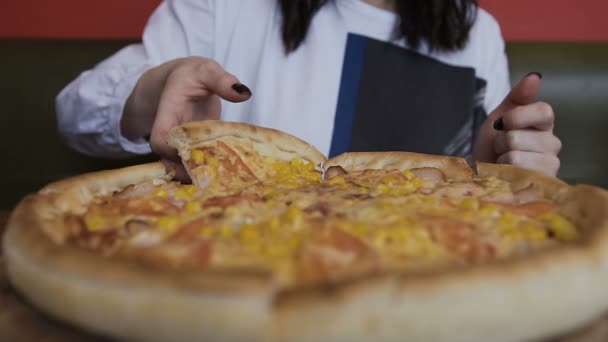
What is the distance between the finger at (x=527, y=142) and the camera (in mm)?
1591

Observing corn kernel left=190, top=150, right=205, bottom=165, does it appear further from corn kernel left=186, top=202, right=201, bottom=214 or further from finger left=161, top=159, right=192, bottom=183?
corn kernel left=186, top=202, right=201, bottom=214

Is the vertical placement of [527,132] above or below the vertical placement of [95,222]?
above

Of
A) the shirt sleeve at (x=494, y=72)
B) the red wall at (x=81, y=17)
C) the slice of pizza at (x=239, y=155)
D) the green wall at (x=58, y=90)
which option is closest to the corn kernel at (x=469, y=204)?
the slice of pizza at (x=239, y=155)

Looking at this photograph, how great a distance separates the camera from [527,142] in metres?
1.60

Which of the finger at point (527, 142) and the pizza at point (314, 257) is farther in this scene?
the finger at point (527, 142)

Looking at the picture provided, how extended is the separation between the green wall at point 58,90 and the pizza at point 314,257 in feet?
5.99

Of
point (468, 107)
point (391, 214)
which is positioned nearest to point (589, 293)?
point (391, 214)

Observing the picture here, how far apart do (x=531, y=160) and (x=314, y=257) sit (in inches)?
40.0

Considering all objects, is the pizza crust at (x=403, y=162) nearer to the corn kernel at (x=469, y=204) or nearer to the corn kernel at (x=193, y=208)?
the corn kernel at (x=469, y=204)

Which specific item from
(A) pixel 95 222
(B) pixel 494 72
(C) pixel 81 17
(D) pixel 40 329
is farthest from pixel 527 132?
(C) pixel 81 17

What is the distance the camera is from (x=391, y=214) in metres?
0.97

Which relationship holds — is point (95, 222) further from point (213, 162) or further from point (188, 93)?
point (188, 93)

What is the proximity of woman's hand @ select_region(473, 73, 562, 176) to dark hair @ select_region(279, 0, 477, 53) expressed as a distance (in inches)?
39.6

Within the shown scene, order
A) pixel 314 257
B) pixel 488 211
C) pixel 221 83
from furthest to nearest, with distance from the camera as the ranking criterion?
pixel 221 83
pixel 488 211
pixel 314 257
